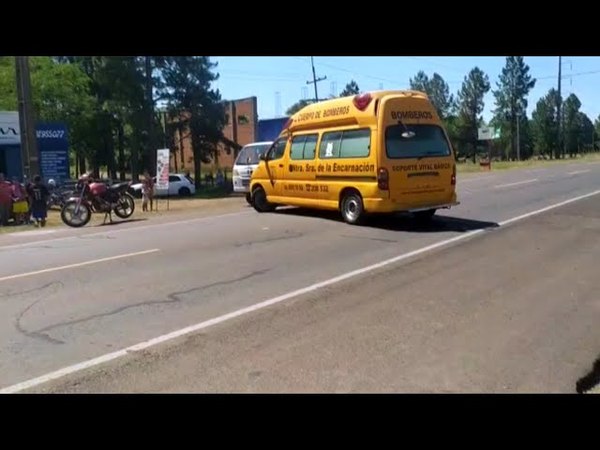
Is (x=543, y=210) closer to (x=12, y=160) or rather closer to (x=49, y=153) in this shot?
(x=49, y=153)

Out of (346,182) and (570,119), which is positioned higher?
(570,119)

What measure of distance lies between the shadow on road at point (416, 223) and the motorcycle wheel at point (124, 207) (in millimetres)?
5696

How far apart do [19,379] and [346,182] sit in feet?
28.3

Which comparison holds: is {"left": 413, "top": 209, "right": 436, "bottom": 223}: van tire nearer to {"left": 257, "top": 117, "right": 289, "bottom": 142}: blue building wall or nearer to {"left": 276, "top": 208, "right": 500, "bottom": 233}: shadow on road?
{"left": 276, "top": 208, "right": 500, "bottom": 233}: shadow on road

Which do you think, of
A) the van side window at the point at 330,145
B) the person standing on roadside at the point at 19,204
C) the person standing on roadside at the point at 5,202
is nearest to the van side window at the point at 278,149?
the van side window at the point at 330,145

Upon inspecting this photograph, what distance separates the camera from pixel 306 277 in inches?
288

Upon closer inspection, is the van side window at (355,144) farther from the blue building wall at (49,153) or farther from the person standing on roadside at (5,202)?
the blue building wall at (49,153)

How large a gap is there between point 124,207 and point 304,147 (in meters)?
6.19

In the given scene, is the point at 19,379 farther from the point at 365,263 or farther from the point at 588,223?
the point at 588,223

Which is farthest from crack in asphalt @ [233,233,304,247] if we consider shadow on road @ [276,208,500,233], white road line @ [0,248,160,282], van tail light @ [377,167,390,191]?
van tail light @ [377,167,390,191]

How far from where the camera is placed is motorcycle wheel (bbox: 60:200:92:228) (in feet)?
48.9

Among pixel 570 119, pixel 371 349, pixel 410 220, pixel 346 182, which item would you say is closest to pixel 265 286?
pixel 371 349

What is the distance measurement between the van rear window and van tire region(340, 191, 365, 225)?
1232 millimetres

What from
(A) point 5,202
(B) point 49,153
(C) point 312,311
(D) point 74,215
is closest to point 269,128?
(B) point 49,153
